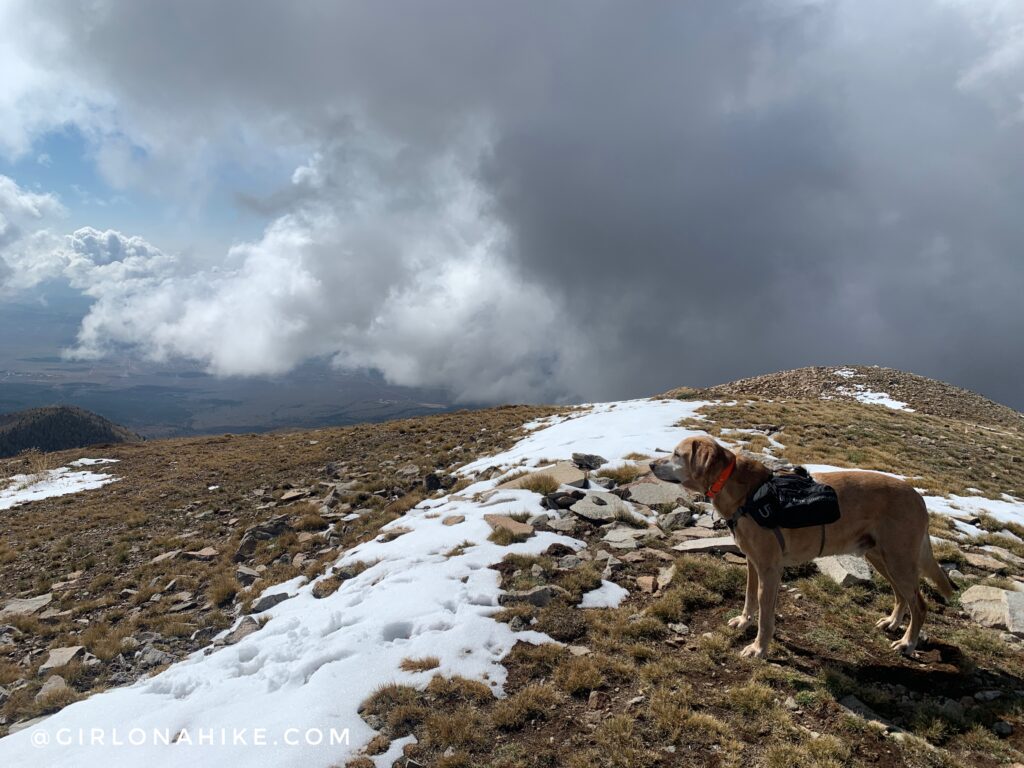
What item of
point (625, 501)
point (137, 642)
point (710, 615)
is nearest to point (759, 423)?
point (625, 501)

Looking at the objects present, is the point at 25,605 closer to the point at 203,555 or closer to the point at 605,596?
the point at 203,555

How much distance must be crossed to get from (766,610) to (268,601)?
8678 mm

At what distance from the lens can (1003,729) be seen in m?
4.72

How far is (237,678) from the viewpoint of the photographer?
21.7ft

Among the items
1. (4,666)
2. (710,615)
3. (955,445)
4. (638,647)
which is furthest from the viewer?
(955,445)

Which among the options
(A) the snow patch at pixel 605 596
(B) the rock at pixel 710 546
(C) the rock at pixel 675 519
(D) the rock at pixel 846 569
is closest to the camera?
(A) the snow patch at pixel 605 596

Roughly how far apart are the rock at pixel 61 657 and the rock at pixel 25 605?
3.11 metres

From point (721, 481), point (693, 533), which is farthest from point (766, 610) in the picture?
point (693, 533)

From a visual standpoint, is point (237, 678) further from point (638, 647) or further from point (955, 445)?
point (955, 445)

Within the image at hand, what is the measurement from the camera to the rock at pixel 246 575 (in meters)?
11.2

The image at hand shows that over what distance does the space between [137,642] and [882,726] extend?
37.2ft

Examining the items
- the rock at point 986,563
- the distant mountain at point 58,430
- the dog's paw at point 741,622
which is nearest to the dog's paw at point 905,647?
the dog's paw at point 741,622

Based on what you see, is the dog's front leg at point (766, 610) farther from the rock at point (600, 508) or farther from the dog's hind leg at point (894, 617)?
the rock at point (600, 508)

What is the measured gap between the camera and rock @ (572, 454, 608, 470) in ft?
46.9
